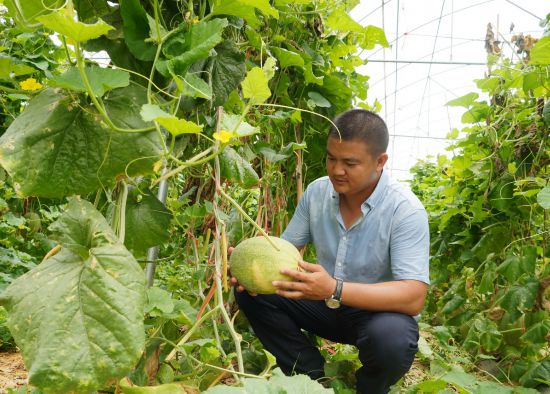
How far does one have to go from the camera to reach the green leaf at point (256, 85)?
3.50ft

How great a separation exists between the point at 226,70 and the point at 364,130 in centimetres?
69

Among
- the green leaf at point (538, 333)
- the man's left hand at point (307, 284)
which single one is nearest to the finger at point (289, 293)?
the man's left hand at point (307, 284)

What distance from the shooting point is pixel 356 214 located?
2145 millimetres

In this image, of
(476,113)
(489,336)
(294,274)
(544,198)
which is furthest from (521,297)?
(294,274)

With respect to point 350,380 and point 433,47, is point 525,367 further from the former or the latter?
point 433,47

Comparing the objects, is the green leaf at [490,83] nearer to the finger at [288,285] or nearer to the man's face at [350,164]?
the man's face at [350,164]

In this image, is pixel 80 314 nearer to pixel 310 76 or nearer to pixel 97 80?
pixel 97 80

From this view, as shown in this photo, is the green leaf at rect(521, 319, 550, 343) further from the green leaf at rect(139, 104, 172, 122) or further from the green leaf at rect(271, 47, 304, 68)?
the green leaf at rect(139, 104, 172, 122)

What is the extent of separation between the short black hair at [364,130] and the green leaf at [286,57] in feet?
0.85

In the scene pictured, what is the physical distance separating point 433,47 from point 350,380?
9898 mm

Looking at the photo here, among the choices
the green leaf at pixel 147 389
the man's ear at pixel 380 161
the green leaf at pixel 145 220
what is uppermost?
the man's ear at pixel 380 161

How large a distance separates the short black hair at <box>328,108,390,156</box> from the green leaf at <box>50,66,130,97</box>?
3.42 feet

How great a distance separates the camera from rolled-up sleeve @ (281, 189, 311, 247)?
230 centimetres

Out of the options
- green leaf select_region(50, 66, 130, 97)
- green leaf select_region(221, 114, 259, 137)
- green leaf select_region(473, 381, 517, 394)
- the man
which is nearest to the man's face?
the man
